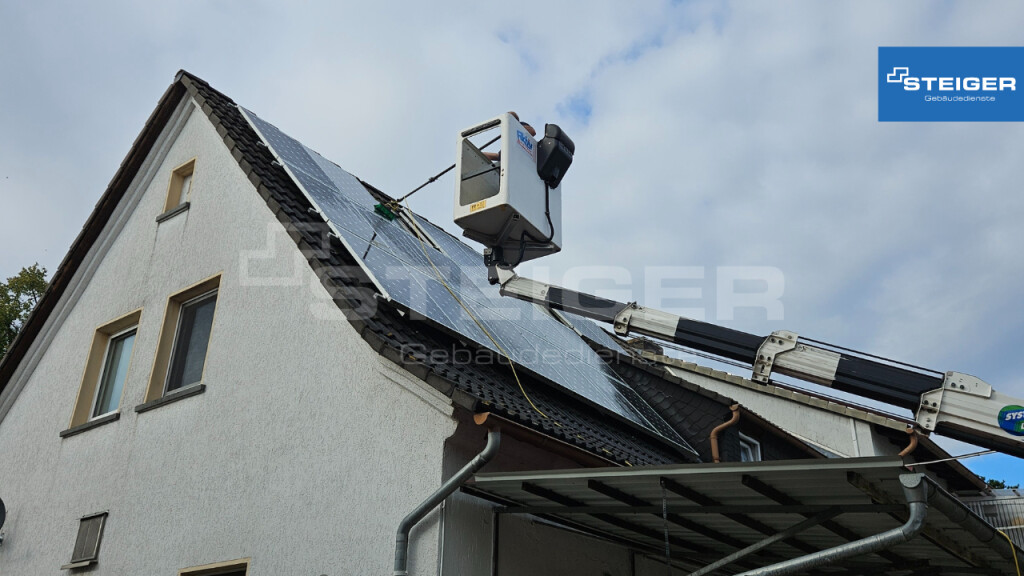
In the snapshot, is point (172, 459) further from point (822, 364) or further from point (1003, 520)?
point (1003, 520)

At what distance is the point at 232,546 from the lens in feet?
22.9

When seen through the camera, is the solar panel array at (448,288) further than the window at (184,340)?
No

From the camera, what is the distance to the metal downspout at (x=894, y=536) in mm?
4465

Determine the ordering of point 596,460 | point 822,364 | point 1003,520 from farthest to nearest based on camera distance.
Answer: point 1003,520 → point 822,364 → point 596,460

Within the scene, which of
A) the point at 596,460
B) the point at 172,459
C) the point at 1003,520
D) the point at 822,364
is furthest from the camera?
the point at 1003,520

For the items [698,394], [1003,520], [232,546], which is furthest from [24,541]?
[1003,520]

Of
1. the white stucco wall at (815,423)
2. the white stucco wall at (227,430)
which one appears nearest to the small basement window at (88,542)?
the white stucco wall at (227,430)

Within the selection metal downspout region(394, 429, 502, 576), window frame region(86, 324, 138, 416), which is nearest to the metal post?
metal downspout region(394, 429, 502, 576)

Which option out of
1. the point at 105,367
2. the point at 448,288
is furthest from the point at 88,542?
the point at 448,288

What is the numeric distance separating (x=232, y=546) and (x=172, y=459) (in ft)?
4.63

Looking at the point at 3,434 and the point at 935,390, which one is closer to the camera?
the point at 935,390

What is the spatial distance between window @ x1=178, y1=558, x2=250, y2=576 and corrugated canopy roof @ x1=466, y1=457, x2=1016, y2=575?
2143 millimetres

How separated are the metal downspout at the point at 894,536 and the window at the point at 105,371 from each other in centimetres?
750

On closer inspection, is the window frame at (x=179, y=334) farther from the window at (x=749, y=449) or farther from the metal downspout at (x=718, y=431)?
the window at (x=749, y=449)
